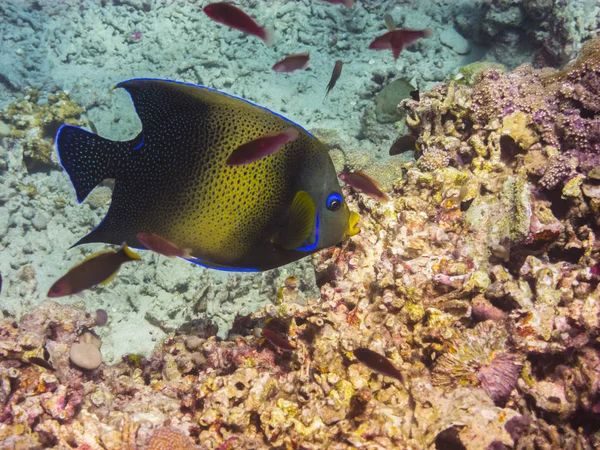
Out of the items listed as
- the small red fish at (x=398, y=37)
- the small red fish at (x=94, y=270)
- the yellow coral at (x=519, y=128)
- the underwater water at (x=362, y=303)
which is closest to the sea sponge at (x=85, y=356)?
the underwater water at (x=362, y=303)

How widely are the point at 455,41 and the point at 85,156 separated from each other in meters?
8.93

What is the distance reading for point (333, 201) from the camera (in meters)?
1.43

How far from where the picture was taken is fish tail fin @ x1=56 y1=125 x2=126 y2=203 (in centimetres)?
127

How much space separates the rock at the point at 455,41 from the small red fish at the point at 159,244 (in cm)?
863

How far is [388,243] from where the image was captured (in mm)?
2910

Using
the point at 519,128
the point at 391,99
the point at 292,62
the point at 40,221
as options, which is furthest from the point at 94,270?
the point at 391,99

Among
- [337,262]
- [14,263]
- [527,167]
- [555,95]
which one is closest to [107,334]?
[14,263]

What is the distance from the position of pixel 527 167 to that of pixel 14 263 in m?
6.49

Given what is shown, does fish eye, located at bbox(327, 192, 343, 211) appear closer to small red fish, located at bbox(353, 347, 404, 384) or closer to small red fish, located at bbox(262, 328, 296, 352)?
small red fish, located at bbox(353, 347, 404, 384)

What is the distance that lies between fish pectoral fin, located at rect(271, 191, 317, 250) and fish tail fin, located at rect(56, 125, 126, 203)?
606mm

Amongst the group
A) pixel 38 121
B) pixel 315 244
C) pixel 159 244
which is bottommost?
pixel 38 121

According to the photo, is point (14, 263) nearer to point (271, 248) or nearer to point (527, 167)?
point (271, 248)

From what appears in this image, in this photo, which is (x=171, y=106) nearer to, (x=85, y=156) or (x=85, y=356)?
(x=85, y=156)

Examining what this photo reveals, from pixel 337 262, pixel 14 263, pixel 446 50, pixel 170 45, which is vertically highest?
pixel 446 50
